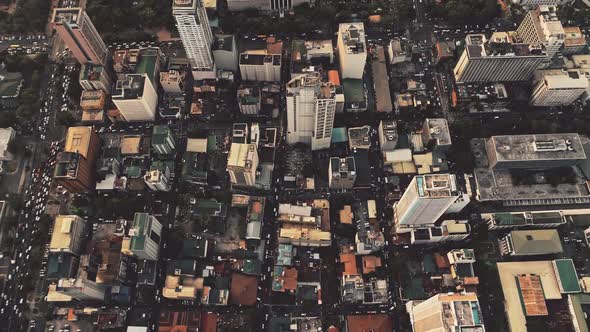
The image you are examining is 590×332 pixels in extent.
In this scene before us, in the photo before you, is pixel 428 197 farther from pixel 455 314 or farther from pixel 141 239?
pixel 141 239

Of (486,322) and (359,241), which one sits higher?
(359,241)

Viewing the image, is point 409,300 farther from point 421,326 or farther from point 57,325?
point 57,325

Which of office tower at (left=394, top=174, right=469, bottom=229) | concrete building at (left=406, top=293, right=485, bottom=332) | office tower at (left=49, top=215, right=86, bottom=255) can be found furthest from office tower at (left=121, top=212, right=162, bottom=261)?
concrete building at (left=406, top=293, right=485, bottom=332)

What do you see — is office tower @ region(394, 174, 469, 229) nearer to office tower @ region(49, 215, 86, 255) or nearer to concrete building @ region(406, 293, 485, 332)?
concrete building @ region(406, 293, 485, 332)

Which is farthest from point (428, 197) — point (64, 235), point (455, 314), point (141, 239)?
point (64, 235)

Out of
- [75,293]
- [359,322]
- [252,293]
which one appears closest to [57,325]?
[75,293]

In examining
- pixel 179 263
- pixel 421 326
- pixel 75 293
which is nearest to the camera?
pixel 421 326
